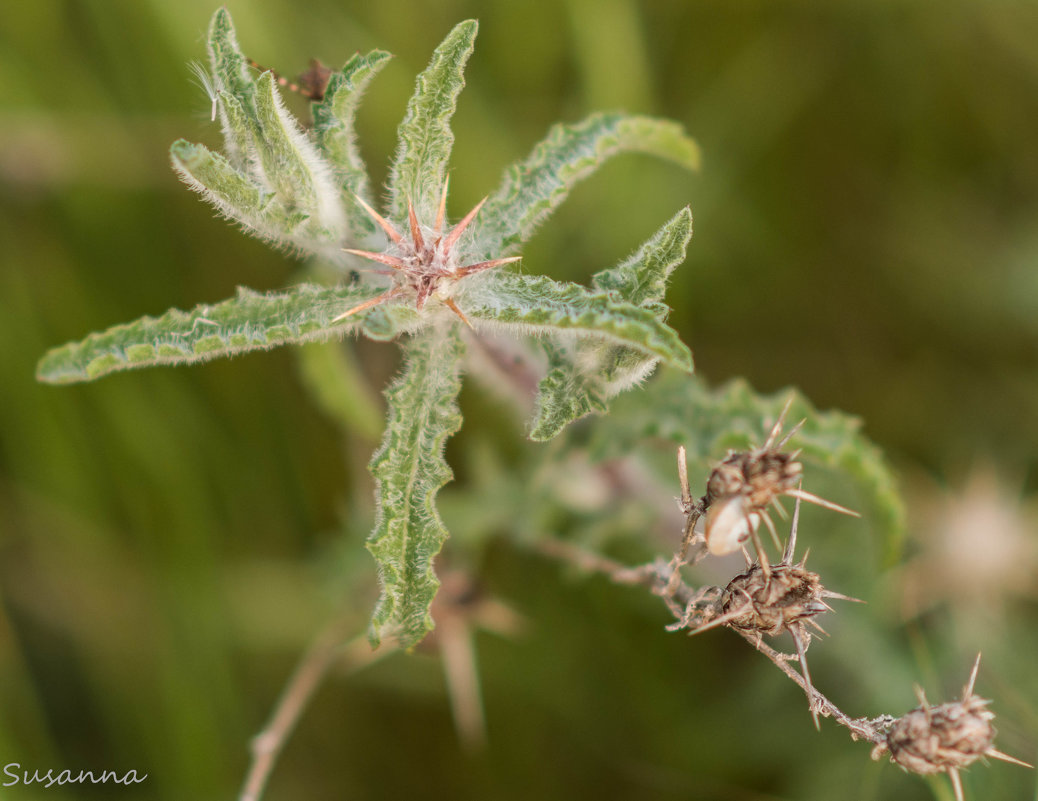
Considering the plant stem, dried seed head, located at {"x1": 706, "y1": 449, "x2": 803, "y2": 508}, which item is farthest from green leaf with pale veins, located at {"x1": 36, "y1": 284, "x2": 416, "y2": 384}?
the plant stem

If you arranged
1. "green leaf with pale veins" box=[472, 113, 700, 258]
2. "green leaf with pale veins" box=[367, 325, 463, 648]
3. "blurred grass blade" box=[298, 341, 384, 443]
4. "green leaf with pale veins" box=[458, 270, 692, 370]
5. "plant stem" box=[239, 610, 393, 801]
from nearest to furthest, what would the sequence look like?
1. "green leaf with pale veins" box=[458, 270, 692, 370]
2. "green leaf with pale veins" box=[367, 325, 463, 648]
3. "green leaf with pale veins" box=[472, 113, 700, 258]
4. "plant stem" box=[239, 610, 393, 801]
5. "blurred grass blade" box=[298, 341, 384, 443]

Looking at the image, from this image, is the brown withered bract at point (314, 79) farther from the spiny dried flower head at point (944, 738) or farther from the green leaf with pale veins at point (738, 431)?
the spiny dried flower head at point (944, 738)

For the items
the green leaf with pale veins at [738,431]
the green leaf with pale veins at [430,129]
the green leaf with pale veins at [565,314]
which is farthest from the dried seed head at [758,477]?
the green leaf with pale veins at [430,129]

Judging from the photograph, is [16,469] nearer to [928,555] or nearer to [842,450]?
[842,450]

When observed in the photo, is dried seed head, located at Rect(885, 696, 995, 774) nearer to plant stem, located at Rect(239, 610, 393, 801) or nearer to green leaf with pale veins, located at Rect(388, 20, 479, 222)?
green leaf with pale veins, located at Rect(388, 20, 479, 222)

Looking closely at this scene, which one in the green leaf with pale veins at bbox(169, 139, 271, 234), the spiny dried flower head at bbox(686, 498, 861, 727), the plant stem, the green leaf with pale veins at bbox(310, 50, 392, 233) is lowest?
the spiny dried flower head at bbox(686, 498, 861, 727)
